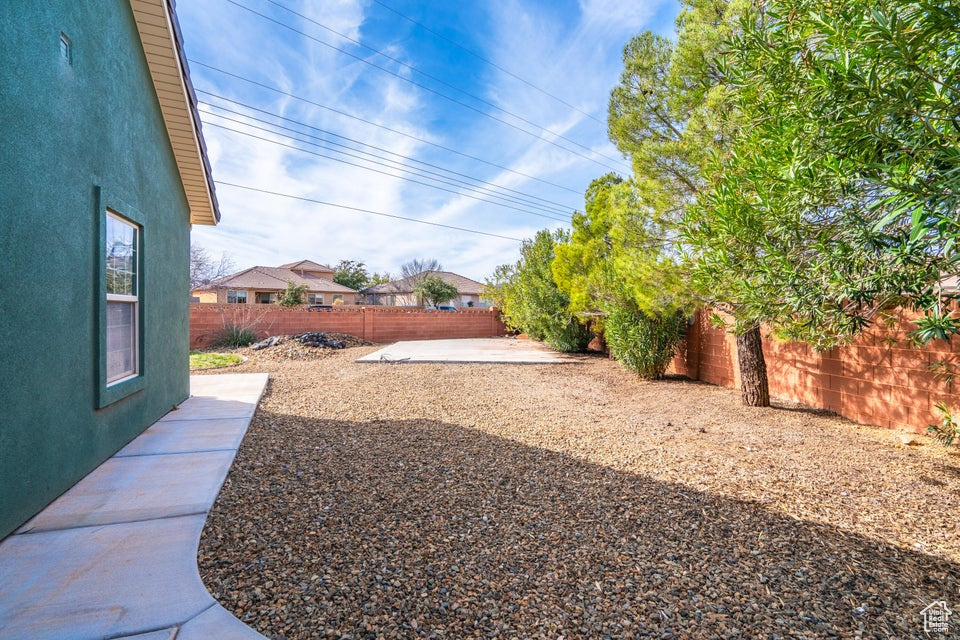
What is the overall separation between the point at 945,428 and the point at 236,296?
36.2 meters

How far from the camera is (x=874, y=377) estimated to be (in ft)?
17.7

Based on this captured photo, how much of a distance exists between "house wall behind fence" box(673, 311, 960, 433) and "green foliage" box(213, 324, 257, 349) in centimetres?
1543

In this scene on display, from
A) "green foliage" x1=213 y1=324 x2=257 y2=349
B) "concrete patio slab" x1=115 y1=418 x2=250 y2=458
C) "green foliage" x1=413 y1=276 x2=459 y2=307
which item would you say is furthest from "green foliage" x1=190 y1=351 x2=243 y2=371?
"green foliage" x1=413 y1=276 x2=459 y2=307

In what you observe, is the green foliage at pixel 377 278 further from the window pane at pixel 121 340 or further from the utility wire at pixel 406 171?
the window pane at pixel 121 340

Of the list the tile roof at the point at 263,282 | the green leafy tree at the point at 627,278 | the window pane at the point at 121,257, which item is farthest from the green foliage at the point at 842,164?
the tile roof at the point at 263,282

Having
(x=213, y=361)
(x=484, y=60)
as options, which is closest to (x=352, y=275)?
(x=484, y=60)

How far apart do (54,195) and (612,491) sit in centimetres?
468

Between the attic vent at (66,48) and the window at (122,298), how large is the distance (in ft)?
4.19

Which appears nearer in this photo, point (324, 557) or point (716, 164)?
point (324, 557)

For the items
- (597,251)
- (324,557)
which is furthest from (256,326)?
Answer: (324,557)

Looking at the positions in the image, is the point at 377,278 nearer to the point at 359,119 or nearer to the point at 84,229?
the point at 359,119

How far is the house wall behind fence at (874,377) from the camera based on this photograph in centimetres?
476

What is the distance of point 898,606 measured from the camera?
207 cm

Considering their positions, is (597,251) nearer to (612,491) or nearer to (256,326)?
(612,491)
